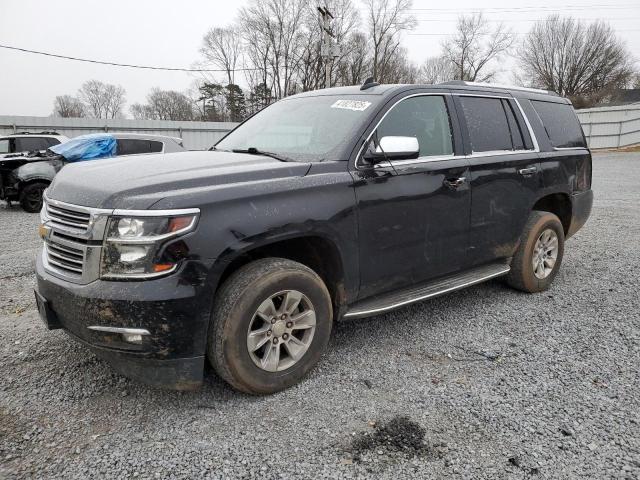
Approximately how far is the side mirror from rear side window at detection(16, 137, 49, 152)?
39.7 feet

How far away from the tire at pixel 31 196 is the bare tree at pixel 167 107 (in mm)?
53827

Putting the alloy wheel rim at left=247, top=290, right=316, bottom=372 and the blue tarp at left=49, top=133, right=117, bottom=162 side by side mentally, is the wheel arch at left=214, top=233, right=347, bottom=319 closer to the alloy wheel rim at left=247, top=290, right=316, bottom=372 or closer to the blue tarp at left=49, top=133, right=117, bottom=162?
the alloy wheel rim at left=247, top=290, right=316, bottom=372

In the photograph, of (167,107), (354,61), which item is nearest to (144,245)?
(354,61)

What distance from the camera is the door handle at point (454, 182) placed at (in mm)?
3564

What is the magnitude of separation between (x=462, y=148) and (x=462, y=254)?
875 millimetres

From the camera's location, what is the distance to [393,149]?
3.04 m

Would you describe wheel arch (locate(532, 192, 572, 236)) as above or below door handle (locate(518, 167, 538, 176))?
below

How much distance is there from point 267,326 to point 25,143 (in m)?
12.5

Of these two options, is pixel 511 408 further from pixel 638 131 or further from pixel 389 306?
pixel 638 131

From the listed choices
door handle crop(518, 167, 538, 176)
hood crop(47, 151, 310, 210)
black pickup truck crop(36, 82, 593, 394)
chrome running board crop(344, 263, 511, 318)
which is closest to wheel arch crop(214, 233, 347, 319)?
black pickup truck crop(36, 82, 593, 394)

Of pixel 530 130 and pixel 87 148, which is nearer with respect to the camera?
pixel 530 130

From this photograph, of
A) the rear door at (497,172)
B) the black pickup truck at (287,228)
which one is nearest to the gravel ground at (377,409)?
the black pickup truck at (287,228)

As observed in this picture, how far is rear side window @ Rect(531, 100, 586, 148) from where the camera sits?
467cm

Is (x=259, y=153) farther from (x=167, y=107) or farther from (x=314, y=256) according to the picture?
(x=167, y=107)
